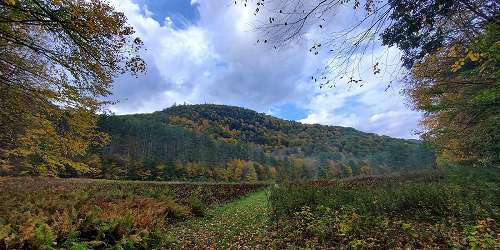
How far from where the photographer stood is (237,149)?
3698 inches

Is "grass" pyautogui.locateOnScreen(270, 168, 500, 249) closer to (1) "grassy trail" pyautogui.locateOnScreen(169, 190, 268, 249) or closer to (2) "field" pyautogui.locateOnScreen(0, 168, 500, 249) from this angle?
(2) "field" pyautogui.locateOnScreen(0, 168, 500, 249)

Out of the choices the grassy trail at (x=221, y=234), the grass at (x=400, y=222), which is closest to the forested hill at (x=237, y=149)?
the grass at (x=400, y=222)

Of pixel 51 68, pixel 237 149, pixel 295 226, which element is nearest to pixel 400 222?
pixel 295 226

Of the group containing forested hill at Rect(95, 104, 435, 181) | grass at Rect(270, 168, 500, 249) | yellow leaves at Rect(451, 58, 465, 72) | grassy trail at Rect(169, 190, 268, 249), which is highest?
forested hill at Rect(95, 104, 435, 181)

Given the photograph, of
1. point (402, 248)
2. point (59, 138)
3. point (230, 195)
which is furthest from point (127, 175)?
point (402, 248)

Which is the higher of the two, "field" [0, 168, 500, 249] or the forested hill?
the forested hill

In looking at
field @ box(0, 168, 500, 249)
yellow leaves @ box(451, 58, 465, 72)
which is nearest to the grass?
field @ box(0, 168, 500, 249)

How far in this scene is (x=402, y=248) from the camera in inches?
254

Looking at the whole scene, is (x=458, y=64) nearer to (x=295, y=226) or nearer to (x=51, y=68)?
(x=295, y=226)

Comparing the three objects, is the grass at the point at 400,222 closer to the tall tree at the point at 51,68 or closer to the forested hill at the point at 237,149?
the tall tree at the point at 51,68

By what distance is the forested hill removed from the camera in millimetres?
63938

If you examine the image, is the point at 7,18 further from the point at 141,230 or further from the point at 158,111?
the point at 158,111

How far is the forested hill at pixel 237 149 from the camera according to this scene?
63.9 metres

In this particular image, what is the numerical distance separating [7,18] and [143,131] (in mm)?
72463
